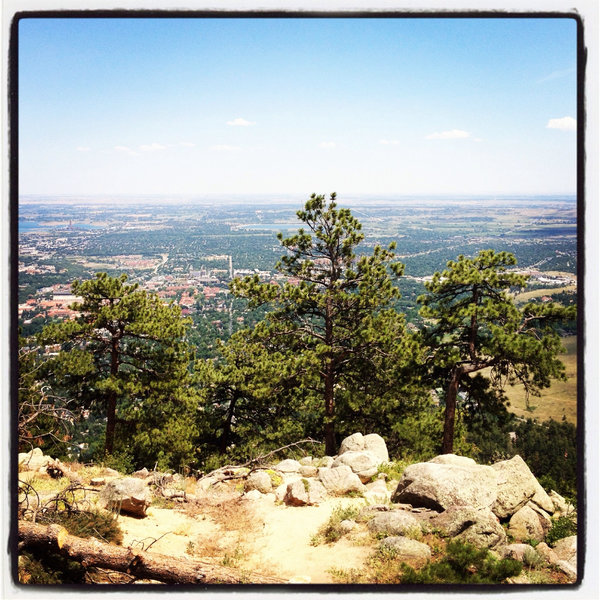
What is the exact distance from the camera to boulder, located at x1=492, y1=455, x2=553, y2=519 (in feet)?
17.3

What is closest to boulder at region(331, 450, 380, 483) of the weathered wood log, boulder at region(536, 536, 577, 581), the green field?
the green field

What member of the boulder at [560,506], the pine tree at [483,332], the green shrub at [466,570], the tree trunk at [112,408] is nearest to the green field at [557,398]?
the pine tree at [483,332]

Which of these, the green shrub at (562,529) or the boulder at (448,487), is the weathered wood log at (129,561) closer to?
the boulder at (448,487)

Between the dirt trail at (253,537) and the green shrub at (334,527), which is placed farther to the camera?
the green shrub at (334,527)

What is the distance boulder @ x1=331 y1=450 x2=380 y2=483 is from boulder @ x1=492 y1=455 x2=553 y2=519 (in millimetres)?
1959

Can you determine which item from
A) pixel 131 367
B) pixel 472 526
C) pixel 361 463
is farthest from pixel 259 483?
pixel 131 367

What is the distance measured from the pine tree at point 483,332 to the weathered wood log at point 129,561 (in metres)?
5.28

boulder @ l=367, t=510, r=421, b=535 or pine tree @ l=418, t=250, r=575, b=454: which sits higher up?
pine tree @ l=418, t=250, r=575, b=454

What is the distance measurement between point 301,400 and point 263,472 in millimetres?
3557

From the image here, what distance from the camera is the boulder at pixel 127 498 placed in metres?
5.52

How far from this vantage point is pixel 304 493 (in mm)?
6387

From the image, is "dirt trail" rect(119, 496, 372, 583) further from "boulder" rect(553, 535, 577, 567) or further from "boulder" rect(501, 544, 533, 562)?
"boulder" rect(553, 535, 577, 567)

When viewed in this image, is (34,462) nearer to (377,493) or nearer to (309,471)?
(309,471)

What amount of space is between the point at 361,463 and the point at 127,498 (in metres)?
3.46
